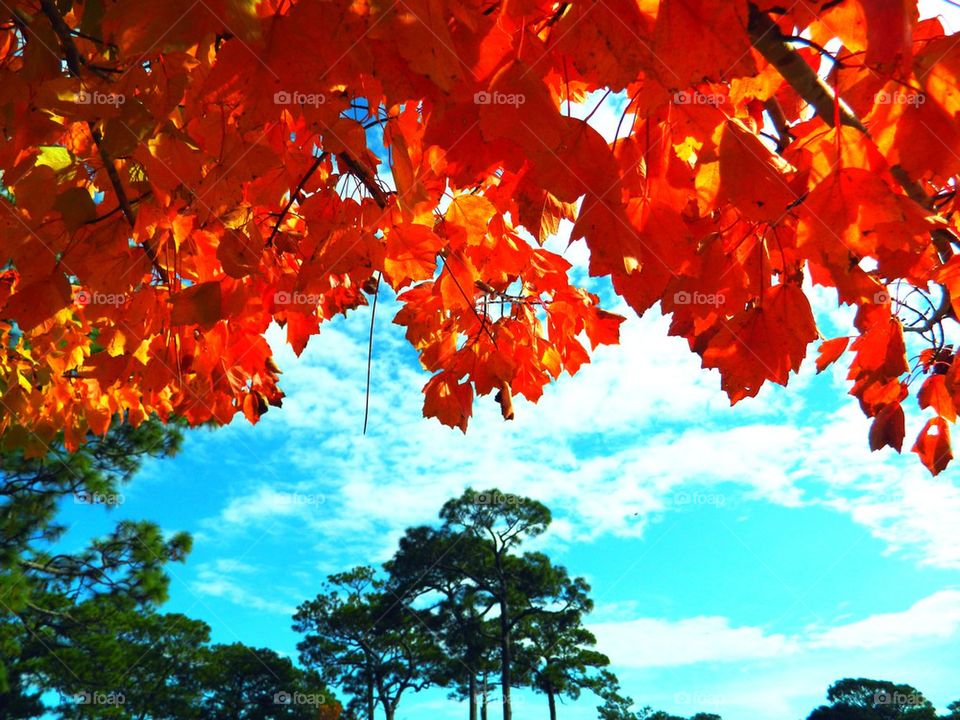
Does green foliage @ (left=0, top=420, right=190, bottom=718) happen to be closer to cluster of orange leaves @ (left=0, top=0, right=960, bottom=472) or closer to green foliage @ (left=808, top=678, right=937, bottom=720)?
cluster of orange leaves @ (left=0, top=0, right=960, bottom=472)

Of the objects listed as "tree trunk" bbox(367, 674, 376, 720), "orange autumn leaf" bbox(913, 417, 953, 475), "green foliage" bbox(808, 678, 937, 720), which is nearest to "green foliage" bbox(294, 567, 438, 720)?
"tree trunk" bbox(367, 674, 376, 720)

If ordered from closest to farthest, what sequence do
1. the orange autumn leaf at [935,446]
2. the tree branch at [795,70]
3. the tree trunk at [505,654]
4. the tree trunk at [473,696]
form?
1. the tree branch at [795,70]
2. the orange autumn leaf at [935,446]
3. the tree trunk at [505,654]
4. the tree trunk at [473,696]

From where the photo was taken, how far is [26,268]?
1434mm

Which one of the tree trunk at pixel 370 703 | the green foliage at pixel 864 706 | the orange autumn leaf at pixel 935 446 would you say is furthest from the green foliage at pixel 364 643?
the orange autumn leaf at pixel 935 446

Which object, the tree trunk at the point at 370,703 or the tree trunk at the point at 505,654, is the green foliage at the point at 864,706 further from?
the tree trunk at the point at 370,703

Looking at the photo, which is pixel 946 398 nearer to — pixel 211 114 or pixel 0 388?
pixel 211 114

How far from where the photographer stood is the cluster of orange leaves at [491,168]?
801mm

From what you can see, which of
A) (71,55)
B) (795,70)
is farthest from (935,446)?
(71,55)

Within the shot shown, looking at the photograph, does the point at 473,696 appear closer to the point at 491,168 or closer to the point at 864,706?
the point at 864,706

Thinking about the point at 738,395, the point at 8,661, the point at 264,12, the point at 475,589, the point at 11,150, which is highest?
the point at 475,589

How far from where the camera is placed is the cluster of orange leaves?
0.80 metres

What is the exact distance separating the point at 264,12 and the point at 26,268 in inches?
36.2

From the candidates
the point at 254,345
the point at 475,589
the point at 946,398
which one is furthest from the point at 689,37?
the point at 475,589

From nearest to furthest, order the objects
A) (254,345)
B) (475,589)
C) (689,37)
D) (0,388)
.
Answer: (689,37), (254,345), (0,388), (475,589)
